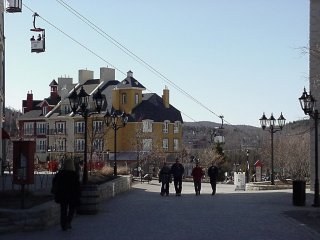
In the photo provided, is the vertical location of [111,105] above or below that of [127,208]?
above

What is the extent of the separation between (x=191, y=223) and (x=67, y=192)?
332 cm

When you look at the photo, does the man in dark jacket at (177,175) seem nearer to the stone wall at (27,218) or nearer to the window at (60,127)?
the stone wall at (27,218)

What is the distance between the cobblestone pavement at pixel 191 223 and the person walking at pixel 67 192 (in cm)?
31

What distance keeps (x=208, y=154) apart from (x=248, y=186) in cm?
3760

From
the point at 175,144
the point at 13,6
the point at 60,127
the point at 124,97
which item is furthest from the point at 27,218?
the point at 60,127

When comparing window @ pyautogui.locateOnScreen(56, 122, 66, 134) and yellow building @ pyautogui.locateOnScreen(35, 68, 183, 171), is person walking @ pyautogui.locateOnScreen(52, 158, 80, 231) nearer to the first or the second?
yellow building @ pyautogui.locateOnScreen(35, 68, 183, 171)

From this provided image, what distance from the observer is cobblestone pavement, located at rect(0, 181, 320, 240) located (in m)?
13.1

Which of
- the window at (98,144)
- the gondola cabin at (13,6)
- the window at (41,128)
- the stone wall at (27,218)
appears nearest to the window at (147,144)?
the window at (98,144)

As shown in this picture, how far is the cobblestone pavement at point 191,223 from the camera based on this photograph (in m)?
13.1

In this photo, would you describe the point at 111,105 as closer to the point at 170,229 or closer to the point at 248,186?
the point at 248,186

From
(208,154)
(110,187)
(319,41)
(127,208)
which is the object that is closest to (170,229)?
(127,208)

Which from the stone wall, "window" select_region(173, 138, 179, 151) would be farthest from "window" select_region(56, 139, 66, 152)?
the stone wall

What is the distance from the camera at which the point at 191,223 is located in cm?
1534

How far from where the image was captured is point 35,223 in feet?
44.9
